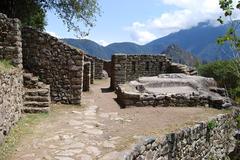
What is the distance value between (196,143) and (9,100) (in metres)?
4.65

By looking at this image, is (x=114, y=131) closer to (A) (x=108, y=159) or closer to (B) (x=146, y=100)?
(A) (x=108, y=159)

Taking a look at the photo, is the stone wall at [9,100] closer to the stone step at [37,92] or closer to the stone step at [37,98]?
the stone step at [37,98]

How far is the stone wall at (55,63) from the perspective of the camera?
12.7m

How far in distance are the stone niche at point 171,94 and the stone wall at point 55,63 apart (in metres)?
1.65

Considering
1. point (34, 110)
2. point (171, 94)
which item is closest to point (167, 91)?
point (171, 94)

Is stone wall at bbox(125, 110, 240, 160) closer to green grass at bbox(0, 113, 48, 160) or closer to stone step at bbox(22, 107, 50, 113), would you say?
green grass at bbox(0, 113, 48, 160)

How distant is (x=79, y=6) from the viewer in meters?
18.9

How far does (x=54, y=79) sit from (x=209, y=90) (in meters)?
5.62

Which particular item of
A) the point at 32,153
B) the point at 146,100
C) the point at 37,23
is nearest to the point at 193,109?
the point at 146,100

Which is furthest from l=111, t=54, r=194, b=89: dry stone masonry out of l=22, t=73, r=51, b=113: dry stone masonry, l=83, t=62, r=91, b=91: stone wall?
l=22, t=73, r=51, b=113: dry stone masonry

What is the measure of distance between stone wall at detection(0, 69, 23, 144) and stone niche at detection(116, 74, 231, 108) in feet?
12.6

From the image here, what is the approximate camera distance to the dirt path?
7.27 meters

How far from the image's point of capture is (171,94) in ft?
42.7

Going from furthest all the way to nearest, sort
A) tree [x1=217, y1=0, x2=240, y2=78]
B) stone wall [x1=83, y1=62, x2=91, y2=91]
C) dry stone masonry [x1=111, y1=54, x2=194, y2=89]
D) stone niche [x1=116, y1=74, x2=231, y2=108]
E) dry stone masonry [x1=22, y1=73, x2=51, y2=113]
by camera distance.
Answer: dry stone masonry [x1=111, y1=54, x2=194, y2=89], stone wall [x1=83, y1=62, x2=91, y2=91], stone niche [x1=116, y1=74, x2=231, y2=108], dry stone masonry [x1=22, y1=73, x2=51, y2=113], tree [x1=217, y1=0, x2=240, y2=78]
